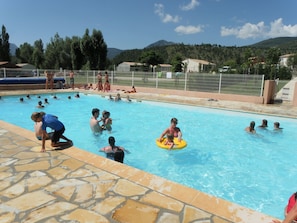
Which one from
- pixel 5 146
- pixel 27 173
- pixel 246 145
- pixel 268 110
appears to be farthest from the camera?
pixel 268 110

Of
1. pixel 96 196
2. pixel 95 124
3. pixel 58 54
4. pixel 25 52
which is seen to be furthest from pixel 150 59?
pixel 96 196

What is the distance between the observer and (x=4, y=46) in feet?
178

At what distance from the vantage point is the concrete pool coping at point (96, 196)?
9.04 feet

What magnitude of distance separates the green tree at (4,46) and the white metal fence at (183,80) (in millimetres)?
37697

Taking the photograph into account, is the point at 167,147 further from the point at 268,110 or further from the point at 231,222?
the point at 268,110

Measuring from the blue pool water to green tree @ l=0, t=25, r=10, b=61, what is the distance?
157 ft

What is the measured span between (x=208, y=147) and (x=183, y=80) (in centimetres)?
985

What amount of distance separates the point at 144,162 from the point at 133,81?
1500 cm

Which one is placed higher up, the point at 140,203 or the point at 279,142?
the point at 140,203

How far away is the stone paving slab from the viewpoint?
274cm

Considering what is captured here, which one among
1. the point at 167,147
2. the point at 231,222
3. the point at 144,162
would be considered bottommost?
the point at 144,162

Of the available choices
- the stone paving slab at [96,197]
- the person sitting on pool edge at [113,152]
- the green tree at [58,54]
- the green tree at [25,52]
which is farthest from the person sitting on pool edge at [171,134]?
the green tree at [25,52]

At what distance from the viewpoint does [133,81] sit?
20922mm

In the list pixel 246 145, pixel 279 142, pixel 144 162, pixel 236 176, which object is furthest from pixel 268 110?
pixel 144 162
